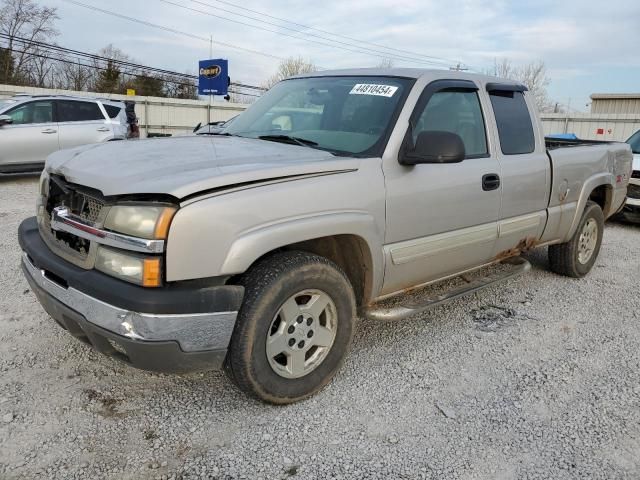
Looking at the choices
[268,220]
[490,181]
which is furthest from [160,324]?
[490,181]

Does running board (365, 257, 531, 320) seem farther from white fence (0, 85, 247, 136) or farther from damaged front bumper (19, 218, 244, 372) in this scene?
white fence (0, 85, 247, 136)

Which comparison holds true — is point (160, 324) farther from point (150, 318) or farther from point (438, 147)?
point (438, 147)

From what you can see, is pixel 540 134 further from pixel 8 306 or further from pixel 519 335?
pixel 8 306

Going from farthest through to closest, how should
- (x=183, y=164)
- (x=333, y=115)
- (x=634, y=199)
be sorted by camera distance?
(x=634, y=199), (x=333, y=115), (x=183, y=164)

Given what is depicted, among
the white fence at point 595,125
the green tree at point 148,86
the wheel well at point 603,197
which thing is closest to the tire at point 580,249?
the wheel well at point 603,197

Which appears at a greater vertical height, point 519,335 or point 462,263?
point 462,263

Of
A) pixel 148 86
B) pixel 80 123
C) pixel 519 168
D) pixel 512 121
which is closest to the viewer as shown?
pixel 519 168

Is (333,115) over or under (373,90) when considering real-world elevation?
under

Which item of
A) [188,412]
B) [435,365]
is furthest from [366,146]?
[188,412]

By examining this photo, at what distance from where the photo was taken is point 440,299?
3695 millimetres

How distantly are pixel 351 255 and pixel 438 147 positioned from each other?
80cm

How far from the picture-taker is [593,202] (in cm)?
545

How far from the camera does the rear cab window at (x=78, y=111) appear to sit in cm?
1072

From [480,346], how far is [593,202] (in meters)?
2.53
